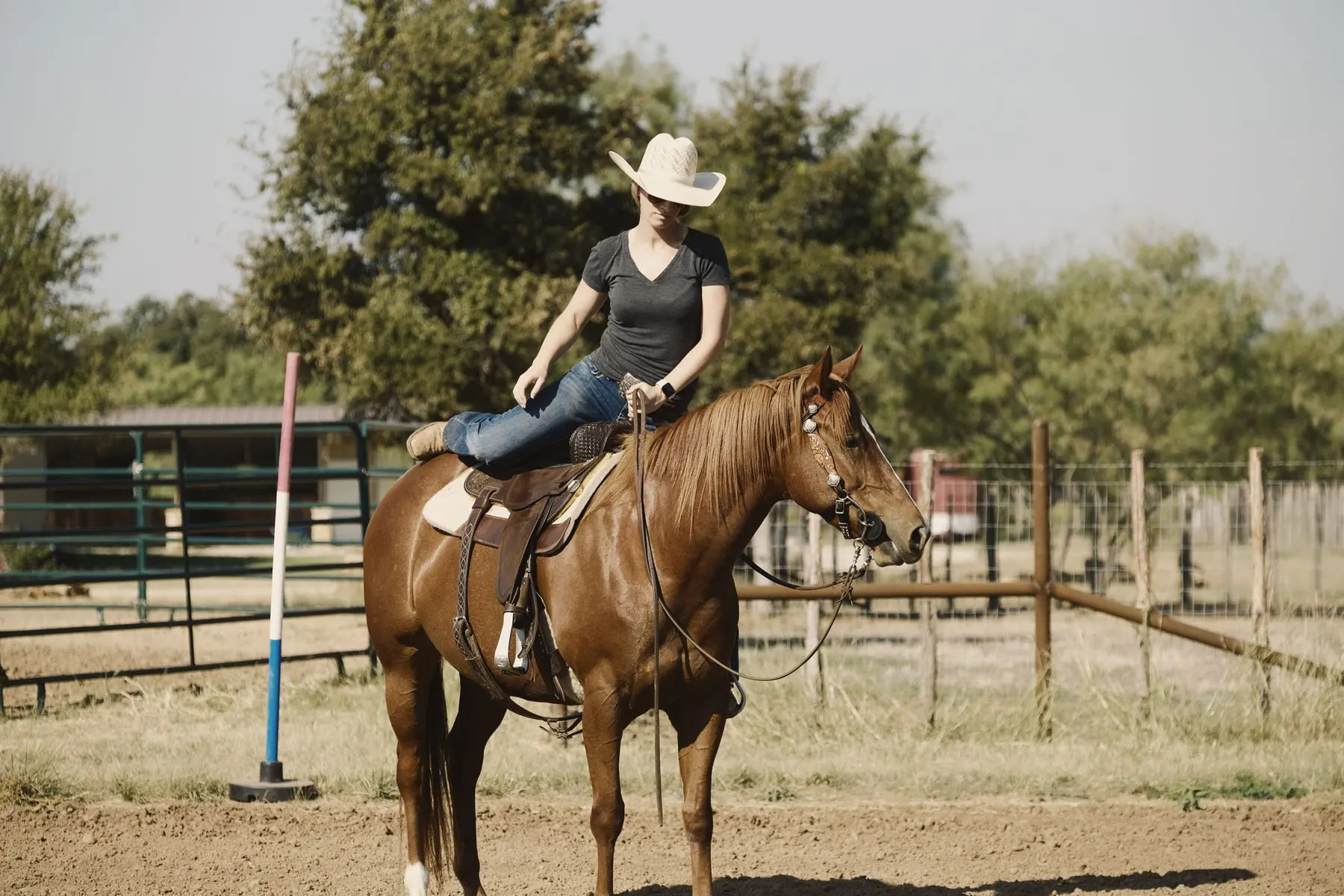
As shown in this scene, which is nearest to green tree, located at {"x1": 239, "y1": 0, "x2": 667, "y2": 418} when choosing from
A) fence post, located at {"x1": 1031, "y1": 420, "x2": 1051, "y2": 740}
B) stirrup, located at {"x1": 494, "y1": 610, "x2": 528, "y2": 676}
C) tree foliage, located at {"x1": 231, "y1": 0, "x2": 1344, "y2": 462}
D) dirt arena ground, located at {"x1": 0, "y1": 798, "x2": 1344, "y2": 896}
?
tree foliage, located at {"x1": 231, "y1": 0, "x2": 1344, "y2": 462}

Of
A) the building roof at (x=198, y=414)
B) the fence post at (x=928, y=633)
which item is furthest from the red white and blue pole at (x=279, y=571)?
the building roof at (x=198, y=414)

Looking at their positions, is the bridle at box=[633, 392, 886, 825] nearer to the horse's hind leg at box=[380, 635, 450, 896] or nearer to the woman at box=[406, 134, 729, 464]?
the woman at box=[406, 134, 729, 464]

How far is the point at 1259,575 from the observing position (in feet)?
28.3

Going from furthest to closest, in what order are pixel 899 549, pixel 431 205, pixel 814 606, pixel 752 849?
pixel 431 205
pixel 814 606
pixel 752 849
pixel 899 549

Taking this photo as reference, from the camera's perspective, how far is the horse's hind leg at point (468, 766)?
17.0ft

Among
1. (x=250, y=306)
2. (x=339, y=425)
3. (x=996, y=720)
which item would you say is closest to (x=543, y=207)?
(x=250, y=306)

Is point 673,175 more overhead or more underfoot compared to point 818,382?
more overhead

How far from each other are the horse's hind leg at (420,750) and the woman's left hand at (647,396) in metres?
1.42

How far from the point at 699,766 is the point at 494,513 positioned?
1.14 meters

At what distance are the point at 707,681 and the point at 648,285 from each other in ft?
4.36

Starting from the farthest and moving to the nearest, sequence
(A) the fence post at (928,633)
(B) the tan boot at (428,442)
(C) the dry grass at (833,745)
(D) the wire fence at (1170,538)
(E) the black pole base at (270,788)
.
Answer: (D) the wire fence at (1170,538) → (A) the fence post at (928,633) → (C) the dry grass at (833,745) → (E) the black pole base at (270,788) → (B) the tan boot at (428,442)

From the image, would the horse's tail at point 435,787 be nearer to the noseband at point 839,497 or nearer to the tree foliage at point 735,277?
the noseband at point 839,497

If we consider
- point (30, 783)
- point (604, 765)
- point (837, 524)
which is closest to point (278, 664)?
point (30, 783)

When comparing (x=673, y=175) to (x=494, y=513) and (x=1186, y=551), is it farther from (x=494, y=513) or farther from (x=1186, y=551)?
(x=1186, y=551)
